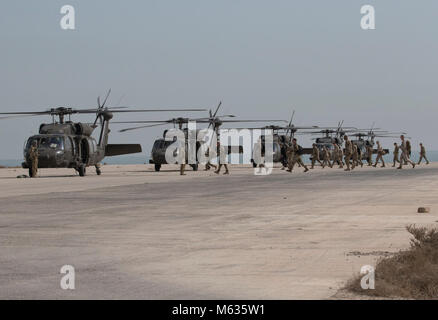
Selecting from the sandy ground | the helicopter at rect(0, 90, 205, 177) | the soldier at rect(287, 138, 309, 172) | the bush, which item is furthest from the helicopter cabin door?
the bush

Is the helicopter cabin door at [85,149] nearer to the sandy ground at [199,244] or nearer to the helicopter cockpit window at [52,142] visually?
the helicopter cockpit window at [52,142]

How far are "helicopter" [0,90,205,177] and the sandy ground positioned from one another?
17830mm

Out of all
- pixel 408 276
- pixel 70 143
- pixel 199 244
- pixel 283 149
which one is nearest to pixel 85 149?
pixel 70 143

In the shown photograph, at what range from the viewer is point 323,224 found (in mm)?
12844

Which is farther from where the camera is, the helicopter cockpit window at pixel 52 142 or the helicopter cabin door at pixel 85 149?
the helicopter cabin door at pixel 85 149

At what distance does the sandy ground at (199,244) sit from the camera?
735 centimetres

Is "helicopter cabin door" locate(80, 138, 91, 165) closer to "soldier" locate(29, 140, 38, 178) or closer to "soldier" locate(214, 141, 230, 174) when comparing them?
"soldier" locate(29, 140, 38, 178)

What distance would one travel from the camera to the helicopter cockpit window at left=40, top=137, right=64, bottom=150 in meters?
37.0

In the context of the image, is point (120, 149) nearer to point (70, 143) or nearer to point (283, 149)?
point (70, 143)

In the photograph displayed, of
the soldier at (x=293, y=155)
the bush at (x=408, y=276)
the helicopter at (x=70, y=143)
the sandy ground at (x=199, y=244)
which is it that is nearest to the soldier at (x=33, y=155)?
the helicopter at (x=70, y=143)

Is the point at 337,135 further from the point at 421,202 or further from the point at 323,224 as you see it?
the point at 323,224

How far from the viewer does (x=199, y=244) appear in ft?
34.3

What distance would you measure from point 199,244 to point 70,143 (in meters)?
28.2

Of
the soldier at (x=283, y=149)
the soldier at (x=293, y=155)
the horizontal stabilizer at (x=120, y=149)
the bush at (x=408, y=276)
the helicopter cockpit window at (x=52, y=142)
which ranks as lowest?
the soldier at (x=283, y=149)
